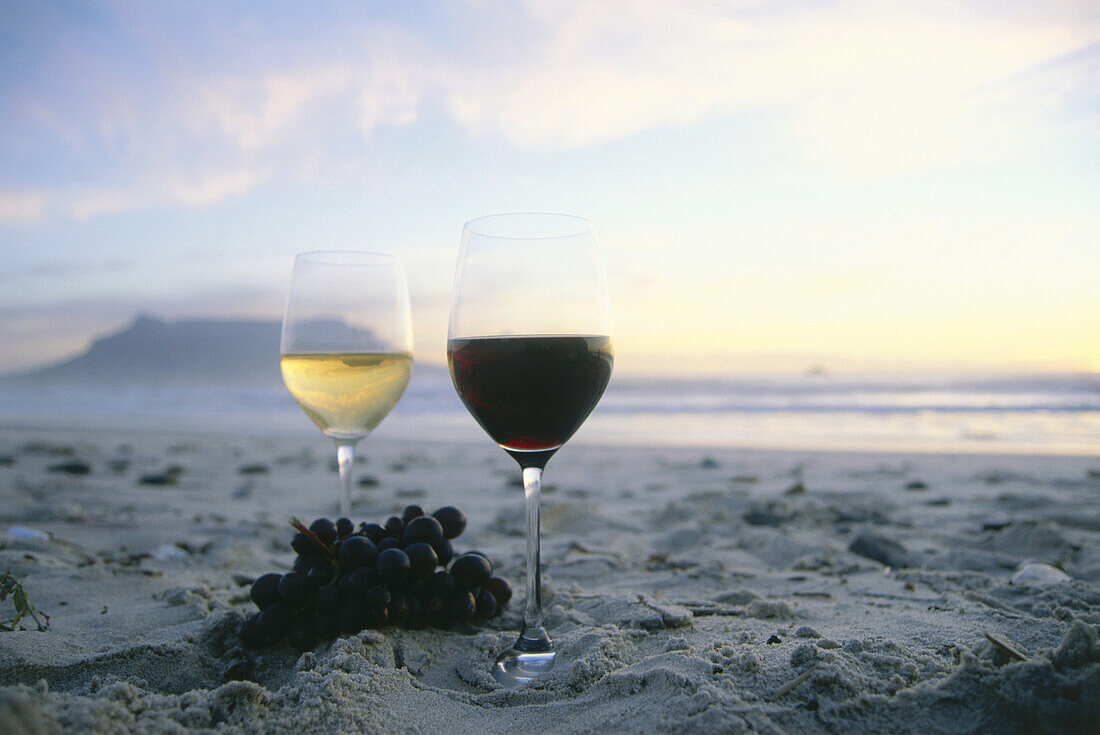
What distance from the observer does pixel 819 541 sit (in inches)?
135

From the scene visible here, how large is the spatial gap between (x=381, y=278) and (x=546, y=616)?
4.06 feet

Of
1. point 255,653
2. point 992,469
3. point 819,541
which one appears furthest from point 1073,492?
point 255,653

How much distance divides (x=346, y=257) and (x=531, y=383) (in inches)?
42.2

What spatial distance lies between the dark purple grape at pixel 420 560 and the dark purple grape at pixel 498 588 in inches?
9.6

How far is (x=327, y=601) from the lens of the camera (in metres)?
1.82

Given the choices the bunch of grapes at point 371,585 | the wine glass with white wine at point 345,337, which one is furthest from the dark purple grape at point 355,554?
the wine glass with white wine at point 345,337

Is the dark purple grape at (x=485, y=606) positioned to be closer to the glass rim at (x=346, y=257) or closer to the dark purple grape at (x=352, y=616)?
the dark purple grape at (x=352, y=616)

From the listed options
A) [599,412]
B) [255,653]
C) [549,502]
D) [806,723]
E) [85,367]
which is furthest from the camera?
[85,367]

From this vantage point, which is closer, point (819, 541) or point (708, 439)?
point (819, 541)

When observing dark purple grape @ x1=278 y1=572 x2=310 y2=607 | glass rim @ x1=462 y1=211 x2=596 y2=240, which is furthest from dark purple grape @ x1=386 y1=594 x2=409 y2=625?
glass rim @ x1=462 y1=211 x2=596 y2=240

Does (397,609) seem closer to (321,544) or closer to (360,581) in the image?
(360,581)

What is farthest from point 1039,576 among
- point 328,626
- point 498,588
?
point 328,626

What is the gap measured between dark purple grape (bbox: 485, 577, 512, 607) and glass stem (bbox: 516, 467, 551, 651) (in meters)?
0.43

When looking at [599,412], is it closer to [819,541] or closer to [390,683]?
[819,541]
